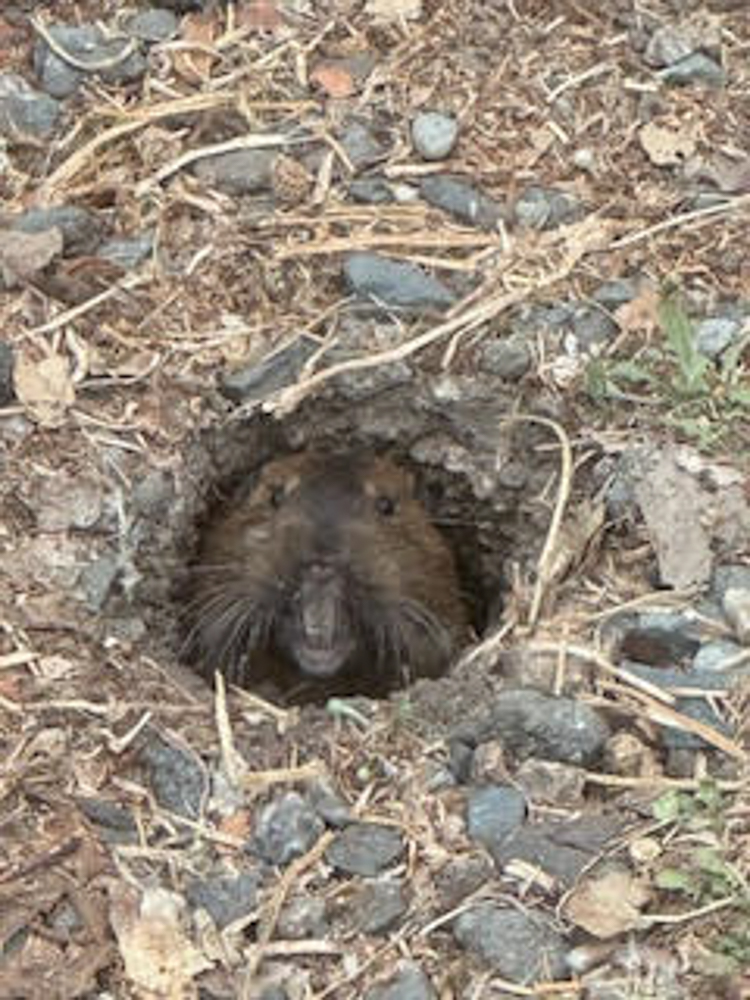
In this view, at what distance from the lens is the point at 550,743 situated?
4578 mm

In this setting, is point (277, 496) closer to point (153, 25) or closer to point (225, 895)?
point (153, 25)

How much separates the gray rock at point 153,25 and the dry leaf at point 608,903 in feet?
8.45

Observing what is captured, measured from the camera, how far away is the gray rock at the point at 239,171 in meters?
5.62

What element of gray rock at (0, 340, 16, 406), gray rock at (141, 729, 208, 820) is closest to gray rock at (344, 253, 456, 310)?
gray rock at (0, 340, 16, 406)

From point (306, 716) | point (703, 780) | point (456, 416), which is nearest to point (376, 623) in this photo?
point (456, 416)

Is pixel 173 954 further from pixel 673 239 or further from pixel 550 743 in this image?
pixel 673 239

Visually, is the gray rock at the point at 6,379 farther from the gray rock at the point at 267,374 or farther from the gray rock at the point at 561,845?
the gray rock at the point at 561,845

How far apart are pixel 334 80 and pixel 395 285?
66 cm

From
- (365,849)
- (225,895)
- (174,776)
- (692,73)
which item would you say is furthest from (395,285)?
(225,895)

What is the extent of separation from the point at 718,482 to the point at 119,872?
60.4 inches

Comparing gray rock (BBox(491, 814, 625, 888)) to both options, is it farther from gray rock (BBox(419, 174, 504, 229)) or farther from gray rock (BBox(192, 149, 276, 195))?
gray rock (BBox(192, 149, 276, 195))

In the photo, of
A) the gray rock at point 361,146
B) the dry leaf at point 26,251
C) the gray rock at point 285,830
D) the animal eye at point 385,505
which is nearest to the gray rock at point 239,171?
the gray rock at point 361,146

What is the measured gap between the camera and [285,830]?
14.6 feet

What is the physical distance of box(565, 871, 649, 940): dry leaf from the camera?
4.22 meters
